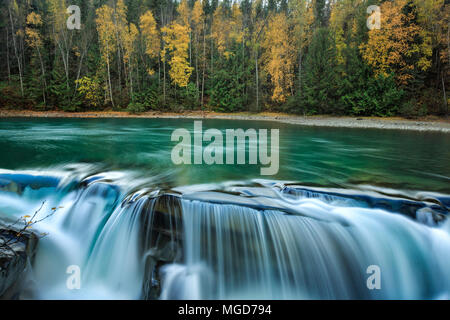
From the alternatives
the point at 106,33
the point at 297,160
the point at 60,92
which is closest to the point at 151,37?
the point at 106,33

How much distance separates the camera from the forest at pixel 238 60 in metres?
21.4

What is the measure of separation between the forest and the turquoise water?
19.0m

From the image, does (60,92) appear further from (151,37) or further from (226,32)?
(226,32)

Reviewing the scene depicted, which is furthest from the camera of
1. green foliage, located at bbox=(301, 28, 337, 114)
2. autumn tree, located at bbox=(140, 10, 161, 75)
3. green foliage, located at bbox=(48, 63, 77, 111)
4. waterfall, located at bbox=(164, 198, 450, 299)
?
autumn tree, located at bbox=(140, 10, 161, 75)

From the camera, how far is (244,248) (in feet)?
13.7

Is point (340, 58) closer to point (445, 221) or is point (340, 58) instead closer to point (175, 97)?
point (175, 97)

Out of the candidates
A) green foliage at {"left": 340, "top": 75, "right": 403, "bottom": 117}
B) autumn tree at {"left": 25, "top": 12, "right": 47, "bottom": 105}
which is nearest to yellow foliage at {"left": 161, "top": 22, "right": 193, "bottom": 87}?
autumn tree at {"left": 25, "top": 12, "right": 47, "bottom": 105}

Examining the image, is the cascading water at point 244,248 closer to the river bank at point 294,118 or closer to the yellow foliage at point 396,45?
the river bank at point 294,118

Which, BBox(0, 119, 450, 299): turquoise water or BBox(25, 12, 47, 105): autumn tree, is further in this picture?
BBox(25, 12, 47, 105): autumn tree

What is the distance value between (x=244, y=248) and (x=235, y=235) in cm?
23

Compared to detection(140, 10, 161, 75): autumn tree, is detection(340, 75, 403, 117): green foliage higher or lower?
lower

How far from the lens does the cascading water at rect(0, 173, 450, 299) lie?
12.6 feet

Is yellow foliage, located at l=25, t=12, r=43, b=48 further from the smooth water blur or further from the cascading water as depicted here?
the cascading water
